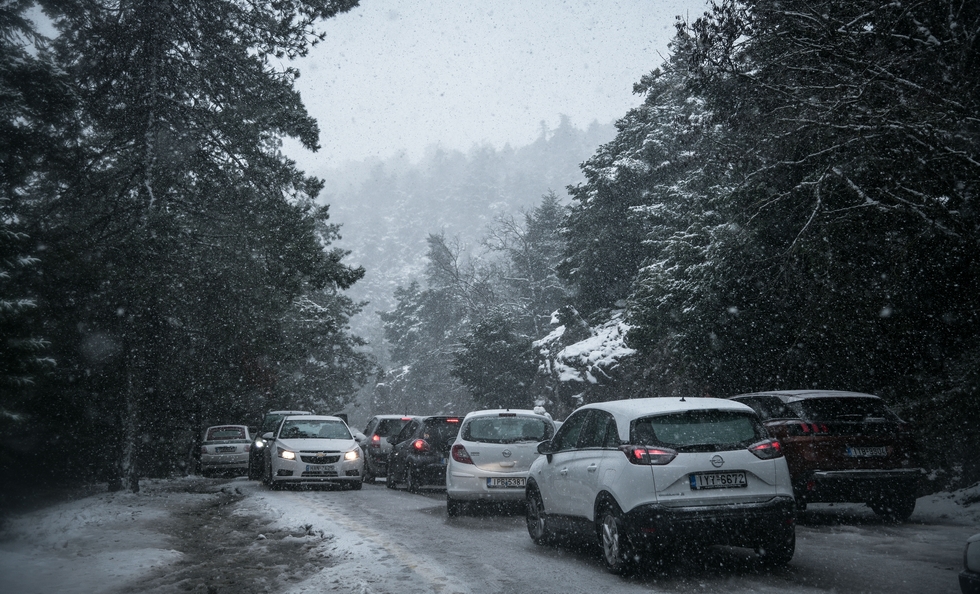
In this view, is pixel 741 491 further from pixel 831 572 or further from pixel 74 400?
pixel 74 400

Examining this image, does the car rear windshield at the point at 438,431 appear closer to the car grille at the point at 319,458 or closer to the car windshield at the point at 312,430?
the car grille at the point at 319,458

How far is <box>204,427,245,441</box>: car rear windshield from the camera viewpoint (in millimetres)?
25031

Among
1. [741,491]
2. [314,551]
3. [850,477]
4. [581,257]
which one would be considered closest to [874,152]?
[850,477]

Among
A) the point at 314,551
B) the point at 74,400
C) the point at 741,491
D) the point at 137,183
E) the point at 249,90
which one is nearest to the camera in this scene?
the point at 741,491

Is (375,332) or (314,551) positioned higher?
(375,332)

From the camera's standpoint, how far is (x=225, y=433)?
84.0 ft

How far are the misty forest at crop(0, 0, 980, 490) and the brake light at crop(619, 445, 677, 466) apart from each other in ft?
19.8

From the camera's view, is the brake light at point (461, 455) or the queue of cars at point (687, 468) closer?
the queue of cars at point (687, 468)

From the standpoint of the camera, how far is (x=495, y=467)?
12.0m

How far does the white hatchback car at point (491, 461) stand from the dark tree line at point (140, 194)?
732 cm

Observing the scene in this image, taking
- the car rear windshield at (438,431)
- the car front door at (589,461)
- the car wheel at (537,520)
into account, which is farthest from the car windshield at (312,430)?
the car front door at (589,461)

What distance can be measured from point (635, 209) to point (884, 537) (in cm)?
2620

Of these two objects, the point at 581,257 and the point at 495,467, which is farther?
the point at 581,257

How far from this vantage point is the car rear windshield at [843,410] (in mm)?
10156
